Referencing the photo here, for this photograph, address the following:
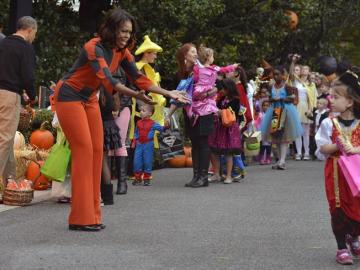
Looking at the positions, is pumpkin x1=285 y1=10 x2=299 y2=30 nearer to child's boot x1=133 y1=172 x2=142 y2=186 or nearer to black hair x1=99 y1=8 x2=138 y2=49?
child's boot x1=133 y1=172 x2=142 y2=186

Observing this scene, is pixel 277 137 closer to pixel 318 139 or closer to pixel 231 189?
pixel 231 189

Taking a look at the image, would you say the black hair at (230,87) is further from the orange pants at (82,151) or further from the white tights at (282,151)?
the orange pants at (82,151)

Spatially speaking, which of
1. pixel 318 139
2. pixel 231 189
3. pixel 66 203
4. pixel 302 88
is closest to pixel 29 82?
pixel 66 203

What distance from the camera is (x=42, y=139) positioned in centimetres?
1301

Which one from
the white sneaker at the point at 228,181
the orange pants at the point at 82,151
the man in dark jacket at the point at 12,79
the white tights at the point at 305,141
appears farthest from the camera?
the white tights at the point at 305,141

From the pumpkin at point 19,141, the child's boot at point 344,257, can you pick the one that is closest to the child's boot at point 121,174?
the pumpkin at point 19,141

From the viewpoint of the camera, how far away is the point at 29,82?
1037cm

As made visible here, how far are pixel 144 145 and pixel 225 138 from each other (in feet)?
3.83

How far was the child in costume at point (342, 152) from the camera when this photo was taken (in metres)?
7.03

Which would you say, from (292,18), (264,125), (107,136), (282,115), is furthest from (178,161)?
(107,136)

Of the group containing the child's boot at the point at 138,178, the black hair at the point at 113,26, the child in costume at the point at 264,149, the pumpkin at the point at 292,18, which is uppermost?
the pumpkin at the point at 292,18

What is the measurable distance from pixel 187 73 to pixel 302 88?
7.38 metres

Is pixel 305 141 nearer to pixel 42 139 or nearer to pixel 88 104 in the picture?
pixel 42 139

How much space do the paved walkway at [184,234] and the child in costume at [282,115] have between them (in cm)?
418
